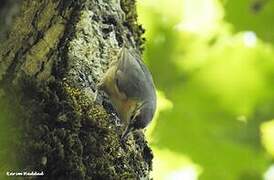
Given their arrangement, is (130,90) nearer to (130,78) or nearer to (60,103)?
(130,78)

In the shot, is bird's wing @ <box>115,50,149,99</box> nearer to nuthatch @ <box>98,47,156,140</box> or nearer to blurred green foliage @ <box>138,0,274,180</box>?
nuthatch @ <box>98,47,156,140</box>

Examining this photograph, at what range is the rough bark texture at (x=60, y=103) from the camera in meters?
1.55

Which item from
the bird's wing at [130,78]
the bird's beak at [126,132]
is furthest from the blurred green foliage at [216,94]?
the bird's beak at [126,132]

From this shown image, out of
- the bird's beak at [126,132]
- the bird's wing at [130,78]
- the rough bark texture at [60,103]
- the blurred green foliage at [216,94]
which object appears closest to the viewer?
the rough bark texture at [60,103]

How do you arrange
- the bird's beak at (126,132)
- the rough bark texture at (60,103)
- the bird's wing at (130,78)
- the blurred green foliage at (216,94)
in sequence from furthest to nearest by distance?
the blurred green foliage at (216,94) < the bird's wing at (130,78) < the bird's beak at (126,132) < the rough bark texture at (60,103)

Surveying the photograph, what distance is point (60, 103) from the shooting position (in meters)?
1.80

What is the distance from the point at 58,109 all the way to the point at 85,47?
42cm

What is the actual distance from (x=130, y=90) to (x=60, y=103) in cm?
45

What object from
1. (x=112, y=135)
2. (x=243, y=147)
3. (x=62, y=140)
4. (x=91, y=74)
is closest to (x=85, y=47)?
(x=91, y=74)

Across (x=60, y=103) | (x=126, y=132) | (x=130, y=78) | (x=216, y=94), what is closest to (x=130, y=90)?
(x=130, y=78)

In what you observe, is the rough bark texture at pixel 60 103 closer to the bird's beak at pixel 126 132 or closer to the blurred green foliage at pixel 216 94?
the bird's beak at pixel 126 132

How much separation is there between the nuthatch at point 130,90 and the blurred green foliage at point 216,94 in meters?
0.62

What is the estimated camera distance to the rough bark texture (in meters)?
1.55

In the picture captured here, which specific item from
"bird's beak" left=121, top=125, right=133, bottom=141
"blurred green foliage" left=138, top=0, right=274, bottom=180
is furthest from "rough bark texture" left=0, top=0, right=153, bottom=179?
"blurred green foliage" left=138, top=0, right=274, bottom=180
